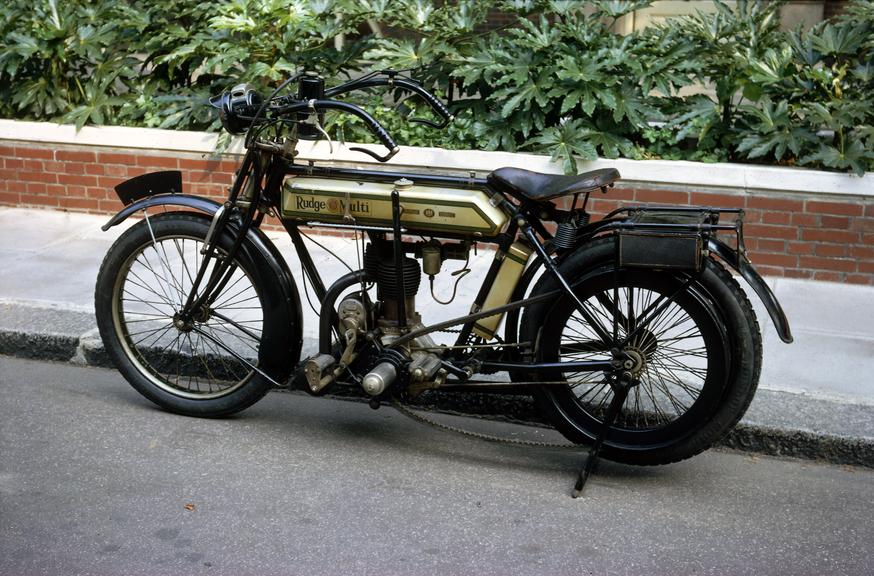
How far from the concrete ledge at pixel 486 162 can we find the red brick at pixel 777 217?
0.14 metres

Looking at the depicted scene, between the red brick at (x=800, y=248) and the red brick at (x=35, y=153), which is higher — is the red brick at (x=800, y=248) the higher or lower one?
the lower one

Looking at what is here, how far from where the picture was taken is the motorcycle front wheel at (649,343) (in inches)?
152

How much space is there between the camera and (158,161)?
7539 mm


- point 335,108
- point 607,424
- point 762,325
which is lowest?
point 762,325

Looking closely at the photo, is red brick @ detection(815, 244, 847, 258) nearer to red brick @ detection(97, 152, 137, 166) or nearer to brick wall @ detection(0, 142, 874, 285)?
brick wall @ detection(0, 142, 874, 285)

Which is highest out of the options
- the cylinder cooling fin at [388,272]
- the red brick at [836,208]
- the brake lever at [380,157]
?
the brake lever at [380,157]

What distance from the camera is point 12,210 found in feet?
26.5

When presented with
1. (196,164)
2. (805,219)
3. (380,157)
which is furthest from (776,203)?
(196,164)

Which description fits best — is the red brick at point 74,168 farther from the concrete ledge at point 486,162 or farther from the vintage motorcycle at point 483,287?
the vintage motorcycle at point 483,287

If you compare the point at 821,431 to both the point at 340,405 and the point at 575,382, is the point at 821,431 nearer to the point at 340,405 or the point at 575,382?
the point at 575,382

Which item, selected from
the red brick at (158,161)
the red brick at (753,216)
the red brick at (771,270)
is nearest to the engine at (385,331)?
the red brick at (753,216)

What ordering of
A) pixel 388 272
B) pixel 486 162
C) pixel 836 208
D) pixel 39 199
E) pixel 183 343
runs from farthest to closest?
1. pixel 39 199
2. pixel 486 162
3. pixel 836 208
4. pixel 183 343
5. pixel 388 272

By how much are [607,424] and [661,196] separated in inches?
112

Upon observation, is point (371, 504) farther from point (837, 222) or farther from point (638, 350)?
point (837, 222)
